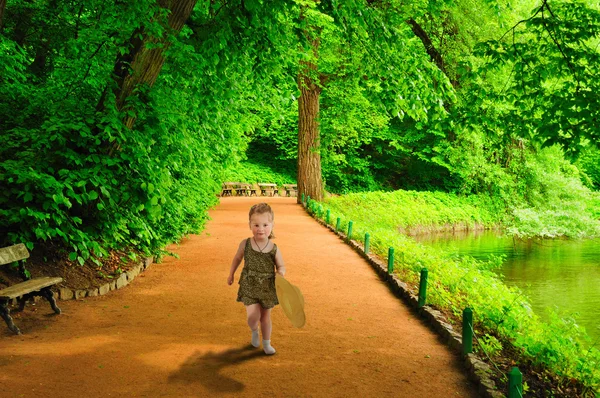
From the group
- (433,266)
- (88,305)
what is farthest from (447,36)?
(88,305)

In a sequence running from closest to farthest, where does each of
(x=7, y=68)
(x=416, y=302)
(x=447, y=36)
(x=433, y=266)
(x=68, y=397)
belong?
(x=68, y=397)
(x=416, y=302)
(x=7, y=68)
(x=433, y=266)
(x=447, y=36)

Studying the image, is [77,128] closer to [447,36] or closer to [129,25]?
[129,25]

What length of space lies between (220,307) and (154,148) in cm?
279

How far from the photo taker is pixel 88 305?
729 cm

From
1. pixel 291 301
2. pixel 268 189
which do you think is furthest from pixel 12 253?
pixel 268 189

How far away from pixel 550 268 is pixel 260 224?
14589 millimetres

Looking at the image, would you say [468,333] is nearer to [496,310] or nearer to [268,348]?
[496,310]

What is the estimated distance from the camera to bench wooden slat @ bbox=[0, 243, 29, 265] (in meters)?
6.08

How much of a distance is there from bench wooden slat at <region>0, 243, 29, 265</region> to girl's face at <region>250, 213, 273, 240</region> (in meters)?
2.98

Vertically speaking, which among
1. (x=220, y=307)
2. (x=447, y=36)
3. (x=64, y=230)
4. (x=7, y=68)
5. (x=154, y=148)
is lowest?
(x=220, y=307)

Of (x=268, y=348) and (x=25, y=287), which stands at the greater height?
(x=25, y=287)

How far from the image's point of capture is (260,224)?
533cm

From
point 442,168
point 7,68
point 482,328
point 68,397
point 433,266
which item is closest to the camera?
point 68,397

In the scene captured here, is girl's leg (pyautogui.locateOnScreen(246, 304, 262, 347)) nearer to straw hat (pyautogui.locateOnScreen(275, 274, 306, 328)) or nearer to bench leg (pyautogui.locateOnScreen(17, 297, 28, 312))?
straw hat (pyautogui.locateOnScreen(275, 274, 306, 328))
